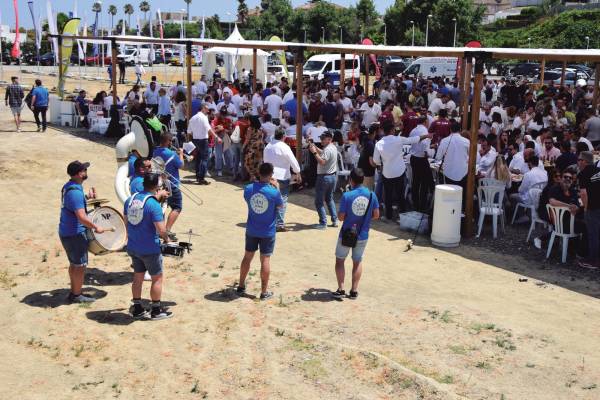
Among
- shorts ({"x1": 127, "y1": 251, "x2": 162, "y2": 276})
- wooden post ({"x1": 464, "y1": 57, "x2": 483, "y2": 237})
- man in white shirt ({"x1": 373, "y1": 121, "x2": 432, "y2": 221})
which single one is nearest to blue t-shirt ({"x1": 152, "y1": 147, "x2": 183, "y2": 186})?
shorts ({"x1": 127, "y1": 251, "x2": 162, "y2": 276})

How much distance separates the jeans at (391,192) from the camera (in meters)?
11.5

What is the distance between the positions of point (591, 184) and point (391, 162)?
3287 millimetres

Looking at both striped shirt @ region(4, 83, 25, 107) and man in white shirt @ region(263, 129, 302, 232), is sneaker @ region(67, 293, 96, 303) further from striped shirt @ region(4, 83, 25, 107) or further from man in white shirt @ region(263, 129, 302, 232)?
striped shirt @ region(4, 83, 25, 107)

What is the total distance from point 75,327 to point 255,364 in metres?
2.04

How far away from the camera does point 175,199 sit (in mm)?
Result: 9508

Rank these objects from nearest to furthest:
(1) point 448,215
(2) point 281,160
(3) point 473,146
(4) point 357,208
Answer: (4) point 357,208 → (1) point 448,215 → (3) point 473,146 → (2) point 281,160

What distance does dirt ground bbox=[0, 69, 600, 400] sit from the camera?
5.98 meters

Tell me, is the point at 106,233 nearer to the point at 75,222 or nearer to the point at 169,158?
the point at 75,222

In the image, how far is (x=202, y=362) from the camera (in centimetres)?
636

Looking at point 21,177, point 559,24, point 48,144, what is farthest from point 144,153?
point 559,24

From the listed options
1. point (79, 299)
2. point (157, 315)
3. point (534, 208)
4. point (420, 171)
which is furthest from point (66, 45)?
point (157, 315)

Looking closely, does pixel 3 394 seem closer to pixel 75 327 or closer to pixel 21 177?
pixel 75 327

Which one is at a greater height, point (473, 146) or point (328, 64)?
point (328, 64)

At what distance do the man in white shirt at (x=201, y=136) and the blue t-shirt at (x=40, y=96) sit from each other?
774 centimetres
